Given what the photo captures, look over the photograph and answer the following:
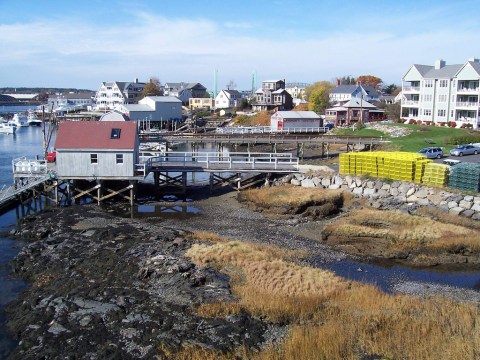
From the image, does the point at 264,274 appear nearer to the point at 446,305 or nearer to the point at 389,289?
the point at 389,289

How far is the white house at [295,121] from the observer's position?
77938 millimetres

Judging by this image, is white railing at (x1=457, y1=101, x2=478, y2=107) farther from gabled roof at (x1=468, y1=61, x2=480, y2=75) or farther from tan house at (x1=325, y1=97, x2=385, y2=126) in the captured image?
tan house at (x1=325, y1=97, x2=385, y2=126)

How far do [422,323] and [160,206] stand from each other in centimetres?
2457

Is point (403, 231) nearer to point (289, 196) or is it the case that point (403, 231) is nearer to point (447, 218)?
point (447, 218)

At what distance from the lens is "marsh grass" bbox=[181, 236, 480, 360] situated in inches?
533

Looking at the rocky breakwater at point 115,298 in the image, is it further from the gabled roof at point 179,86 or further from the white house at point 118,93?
the gabled roof at point 179,86

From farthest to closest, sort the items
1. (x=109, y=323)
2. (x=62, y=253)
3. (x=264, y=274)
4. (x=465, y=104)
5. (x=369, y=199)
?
(x=465, y=104), (x=369, y=199), (x=62, y=253), (x=264, y=274), (x=109, y=323)

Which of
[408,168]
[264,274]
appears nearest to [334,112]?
[408,168]

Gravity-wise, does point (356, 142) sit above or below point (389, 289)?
above

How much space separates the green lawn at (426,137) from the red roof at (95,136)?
94.3ft

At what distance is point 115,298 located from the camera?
18.5 metres

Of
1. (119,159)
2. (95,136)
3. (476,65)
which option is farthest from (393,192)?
(476,65)

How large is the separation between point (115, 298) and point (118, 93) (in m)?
128

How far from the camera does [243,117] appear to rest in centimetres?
10725
